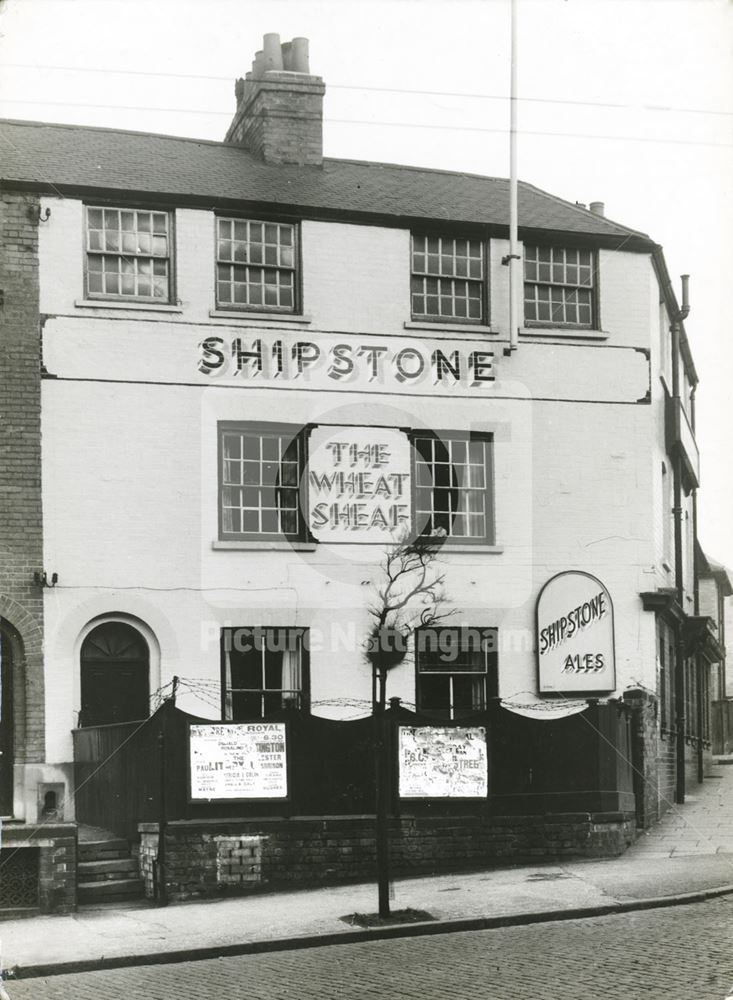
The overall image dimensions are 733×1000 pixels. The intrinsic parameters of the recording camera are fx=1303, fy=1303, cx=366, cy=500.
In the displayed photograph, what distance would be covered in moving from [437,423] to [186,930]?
29.0 feet

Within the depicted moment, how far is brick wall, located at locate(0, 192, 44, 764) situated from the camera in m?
17.3

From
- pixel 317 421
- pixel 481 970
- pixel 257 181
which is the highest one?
pixel 257 181

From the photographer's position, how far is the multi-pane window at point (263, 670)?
718 inches

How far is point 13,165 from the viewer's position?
725 inches

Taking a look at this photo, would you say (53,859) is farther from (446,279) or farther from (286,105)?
(286,105)

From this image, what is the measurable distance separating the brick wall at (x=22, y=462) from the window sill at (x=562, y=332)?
723 cm

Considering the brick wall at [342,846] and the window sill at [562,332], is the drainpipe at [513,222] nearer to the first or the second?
the window sill at [562,332]

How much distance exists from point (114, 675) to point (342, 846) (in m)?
4.24

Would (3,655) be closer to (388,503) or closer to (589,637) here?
(388,503)

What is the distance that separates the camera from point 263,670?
1844 cm

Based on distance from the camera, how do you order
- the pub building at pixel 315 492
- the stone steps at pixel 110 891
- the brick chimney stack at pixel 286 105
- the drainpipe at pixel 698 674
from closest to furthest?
the stone steps at pixel 110 891, the pub building at pixel 315 492, the brick chimney stack at pixel 286 105, the drainpipe at pixel 698 674

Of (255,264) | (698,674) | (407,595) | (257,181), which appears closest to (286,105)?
(257,181)

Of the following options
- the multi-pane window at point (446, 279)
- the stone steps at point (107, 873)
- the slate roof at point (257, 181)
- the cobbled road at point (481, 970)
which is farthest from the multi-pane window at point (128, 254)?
the cobbled road at point (481, 970)

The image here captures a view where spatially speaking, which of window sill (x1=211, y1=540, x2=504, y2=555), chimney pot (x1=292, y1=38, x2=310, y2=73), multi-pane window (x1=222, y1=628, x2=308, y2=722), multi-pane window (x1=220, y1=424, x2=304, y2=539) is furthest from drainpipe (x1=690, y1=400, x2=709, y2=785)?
chimney pot (x1=292, y1=38, x2=310, y2=73)
